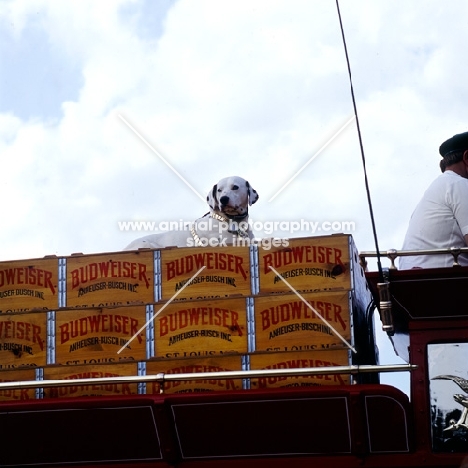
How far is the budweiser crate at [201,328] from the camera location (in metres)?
6.43

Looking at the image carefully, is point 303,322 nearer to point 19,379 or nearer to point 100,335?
point 100,335

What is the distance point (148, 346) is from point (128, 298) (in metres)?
0.34

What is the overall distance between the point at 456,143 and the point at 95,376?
8.94 ft

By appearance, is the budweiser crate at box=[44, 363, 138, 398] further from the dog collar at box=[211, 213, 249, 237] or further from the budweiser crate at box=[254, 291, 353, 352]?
the dog collar at box=[211, 213, 249, 237]

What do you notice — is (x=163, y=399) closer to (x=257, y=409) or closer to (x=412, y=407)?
(x=257, y=409)

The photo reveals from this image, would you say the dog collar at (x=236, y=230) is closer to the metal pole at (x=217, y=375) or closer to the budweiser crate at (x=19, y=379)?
the budweiser crate at (x=19, y=379)

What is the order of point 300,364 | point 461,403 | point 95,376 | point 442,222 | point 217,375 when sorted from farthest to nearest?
point 95,376 < point 442,222 < point 300,364 < point 217,375 < point 461,403

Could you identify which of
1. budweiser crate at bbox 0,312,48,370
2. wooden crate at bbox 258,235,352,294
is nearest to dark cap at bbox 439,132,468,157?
wooden crate at bbox 258,235,352,294

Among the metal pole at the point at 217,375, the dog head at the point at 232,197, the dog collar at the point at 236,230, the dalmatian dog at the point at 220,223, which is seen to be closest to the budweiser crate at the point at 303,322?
the metal pole at the point at 217,375

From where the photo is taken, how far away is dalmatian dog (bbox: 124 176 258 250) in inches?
348

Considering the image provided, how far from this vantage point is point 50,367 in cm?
661

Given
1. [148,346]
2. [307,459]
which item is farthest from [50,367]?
[307,459]

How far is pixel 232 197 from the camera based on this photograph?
9.83 meters

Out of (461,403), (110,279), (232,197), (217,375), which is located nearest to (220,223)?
(232,197)
